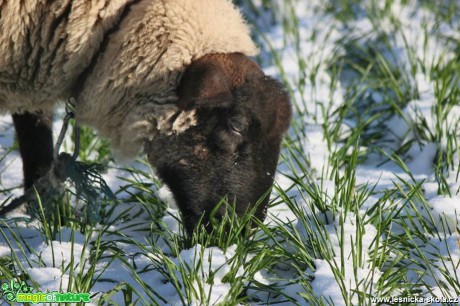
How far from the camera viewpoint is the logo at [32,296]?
9.74ft

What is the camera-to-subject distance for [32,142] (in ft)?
13.9

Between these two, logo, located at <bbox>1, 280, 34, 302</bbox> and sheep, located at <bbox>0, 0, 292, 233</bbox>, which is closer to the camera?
logo, located at <bbox>1, 280, 34, 302</bbox>

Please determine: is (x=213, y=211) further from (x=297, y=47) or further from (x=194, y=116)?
(x=297, y=47)

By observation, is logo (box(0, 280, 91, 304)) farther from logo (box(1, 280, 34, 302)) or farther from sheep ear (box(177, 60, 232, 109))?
sheep ear (box(177, 60, 232, 109))

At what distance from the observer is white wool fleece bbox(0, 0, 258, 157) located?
3.35 metres

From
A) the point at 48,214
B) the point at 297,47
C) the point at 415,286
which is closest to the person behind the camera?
the point at 415,286

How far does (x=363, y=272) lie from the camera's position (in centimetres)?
321

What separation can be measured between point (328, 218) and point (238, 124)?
25.7 inches

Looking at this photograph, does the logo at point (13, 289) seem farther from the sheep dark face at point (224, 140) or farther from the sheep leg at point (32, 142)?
the sheep leg at point (32, 142)

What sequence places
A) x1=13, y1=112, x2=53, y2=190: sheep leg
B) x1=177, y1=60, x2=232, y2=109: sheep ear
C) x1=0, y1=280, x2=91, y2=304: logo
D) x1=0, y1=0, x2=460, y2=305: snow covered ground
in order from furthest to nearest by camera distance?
x1=13, y1=112, x2=53, y2=190: sheep leg → x1=177, y1=60, x2=232, y2=109: sheep ear → x1=0, y1=0, x2=460, y2=305: snow covered ground → x1=0, y1=280, x2=91, y2=304: logo

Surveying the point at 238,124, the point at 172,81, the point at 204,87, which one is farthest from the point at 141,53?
the point at 238,124

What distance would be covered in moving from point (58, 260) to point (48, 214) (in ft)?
1.25

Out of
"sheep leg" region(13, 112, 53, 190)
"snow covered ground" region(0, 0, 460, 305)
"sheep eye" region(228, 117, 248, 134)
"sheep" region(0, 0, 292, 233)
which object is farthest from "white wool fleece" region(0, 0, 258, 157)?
"sheep leg" region(13, 112, 53, 190)

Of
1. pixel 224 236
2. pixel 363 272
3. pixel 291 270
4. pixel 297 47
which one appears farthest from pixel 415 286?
pixel 297 47
